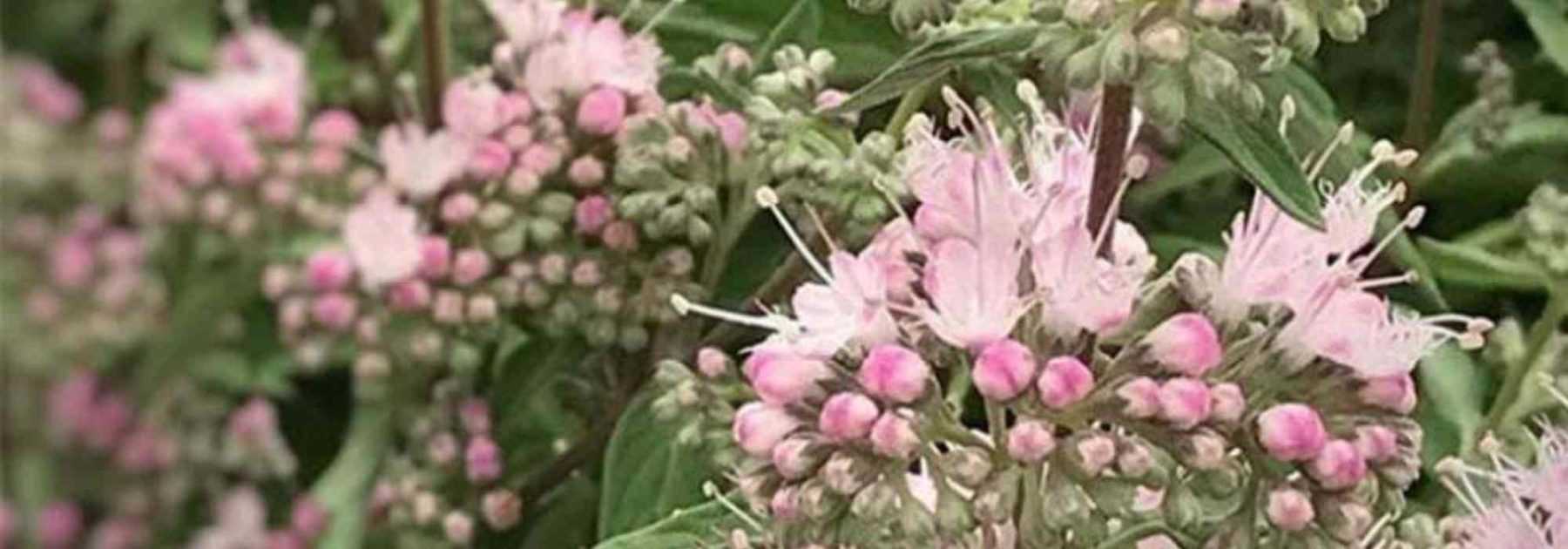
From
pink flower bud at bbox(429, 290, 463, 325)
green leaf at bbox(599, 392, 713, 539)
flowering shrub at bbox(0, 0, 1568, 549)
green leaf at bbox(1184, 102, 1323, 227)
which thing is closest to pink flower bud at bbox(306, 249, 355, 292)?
flowering shrub at bbox(0, 0, 1568, 549)

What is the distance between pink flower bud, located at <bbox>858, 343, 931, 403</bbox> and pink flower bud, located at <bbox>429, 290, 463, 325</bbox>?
28 centimetres

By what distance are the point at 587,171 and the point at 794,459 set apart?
24 centimetres

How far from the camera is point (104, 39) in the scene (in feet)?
4.12

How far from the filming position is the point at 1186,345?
1.49 ft

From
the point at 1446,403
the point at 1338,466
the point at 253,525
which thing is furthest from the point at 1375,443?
the point at 253,525

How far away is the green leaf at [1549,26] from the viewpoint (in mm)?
723

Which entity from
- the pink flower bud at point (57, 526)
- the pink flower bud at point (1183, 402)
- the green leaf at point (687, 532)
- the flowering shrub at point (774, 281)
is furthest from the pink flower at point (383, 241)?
the pink flower bud at point (57, 526)

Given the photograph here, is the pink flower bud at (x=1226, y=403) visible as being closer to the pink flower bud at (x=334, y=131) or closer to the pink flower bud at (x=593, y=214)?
the pink flower bud at (x=593, y=214)

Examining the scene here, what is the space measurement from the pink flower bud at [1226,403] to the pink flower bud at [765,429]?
2.7 inches

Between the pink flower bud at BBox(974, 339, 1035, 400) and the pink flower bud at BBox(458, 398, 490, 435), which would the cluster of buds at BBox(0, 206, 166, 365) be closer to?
the pink flower bud at BBox(458, 398, 490, 435)

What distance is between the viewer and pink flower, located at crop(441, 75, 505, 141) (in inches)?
28.2

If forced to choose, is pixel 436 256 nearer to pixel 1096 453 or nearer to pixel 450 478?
pixel 450 478

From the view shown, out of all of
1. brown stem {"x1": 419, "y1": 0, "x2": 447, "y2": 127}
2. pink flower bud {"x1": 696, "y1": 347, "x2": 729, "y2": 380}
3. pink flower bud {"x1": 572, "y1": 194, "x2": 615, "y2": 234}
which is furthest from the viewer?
brown stem {"x1": 419, "y1": 0, "x2": 447, "y2": 127}

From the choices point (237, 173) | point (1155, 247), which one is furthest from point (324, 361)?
point (1155, 247)
